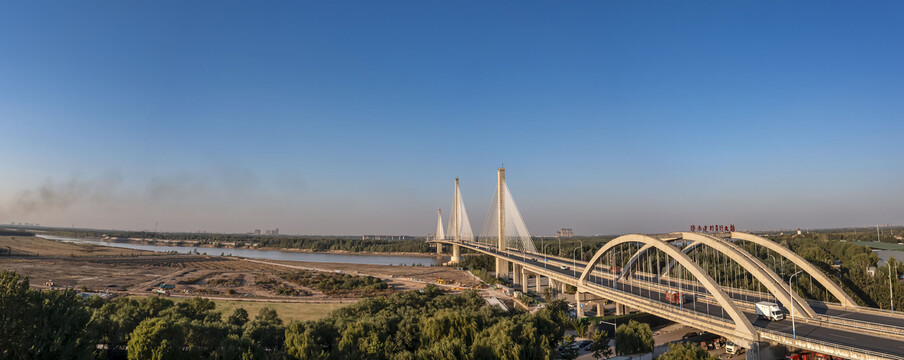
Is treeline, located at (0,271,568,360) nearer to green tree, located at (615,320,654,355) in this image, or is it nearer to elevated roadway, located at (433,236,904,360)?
green tree, located at (615,320,654,355)

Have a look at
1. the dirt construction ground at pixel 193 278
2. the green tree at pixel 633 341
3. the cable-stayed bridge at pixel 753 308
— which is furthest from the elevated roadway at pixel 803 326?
the dirt construction ground at pixel 193 278

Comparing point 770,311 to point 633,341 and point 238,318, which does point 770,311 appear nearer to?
point 633,341

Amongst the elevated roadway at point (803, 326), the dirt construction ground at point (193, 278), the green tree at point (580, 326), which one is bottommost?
the dirt construction ground at point (193, 278)

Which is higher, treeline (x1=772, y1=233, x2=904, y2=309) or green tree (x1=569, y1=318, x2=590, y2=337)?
treeline (x1=772, y1=233, x2=904, y2=309)

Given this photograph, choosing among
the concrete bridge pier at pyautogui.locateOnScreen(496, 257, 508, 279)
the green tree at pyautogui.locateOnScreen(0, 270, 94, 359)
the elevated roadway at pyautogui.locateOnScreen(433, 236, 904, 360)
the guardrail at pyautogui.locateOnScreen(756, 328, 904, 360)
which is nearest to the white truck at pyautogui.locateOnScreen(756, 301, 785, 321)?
the elevated roadway at pyautogui.locateOnScreen(433, 236, 904, 360)

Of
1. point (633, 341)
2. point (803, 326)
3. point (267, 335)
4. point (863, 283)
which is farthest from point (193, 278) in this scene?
point (863, 283)

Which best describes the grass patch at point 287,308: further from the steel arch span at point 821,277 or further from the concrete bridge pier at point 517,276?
the steel arch span at point 821,277
